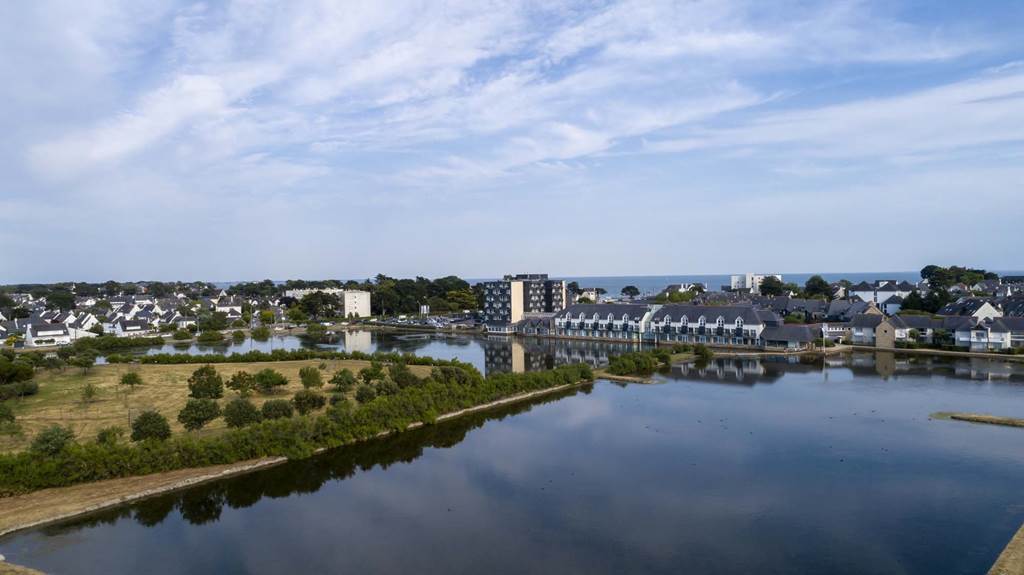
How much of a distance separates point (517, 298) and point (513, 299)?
479 millimetres

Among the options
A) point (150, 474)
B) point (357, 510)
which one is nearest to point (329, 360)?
point (150, 474)

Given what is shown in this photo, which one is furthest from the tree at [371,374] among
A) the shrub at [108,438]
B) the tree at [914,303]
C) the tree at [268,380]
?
the tree at [914,303]

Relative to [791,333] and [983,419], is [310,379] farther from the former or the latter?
[791,333]

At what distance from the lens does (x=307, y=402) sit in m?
15.2

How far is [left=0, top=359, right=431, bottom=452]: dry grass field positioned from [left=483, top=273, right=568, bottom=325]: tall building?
15364mm

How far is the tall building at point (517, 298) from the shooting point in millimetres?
39344

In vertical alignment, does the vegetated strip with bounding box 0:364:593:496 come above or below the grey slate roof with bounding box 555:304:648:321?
below

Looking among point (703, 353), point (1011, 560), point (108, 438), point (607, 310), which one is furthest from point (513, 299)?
point (1011, 560)

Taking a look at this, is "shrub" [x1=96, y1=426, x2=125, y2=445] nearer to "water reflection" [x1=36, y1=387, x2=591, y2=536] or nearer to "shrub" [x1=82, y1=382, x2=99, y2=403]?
"water reflection" [x1=36, y1=387, x2=591, y2=536]

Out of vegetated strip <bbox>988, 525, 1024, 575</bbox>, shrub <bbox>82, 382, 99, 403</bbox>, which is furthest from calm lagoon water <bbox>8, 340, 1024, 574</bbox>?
shrub <bbox>82, 382, 99, 403</bbox>

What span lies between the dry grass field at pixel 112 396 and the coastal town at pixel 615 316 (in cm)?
1305

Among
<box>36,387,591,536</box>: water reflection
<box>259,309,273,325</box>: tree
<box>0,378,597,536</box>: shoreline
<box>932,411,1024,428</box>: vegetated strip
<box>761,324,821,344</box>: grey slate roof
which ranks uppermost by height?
<box>259,309,273,325</box>: tree

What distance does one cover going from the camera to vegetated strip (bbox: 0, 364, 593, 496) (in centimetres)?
1088

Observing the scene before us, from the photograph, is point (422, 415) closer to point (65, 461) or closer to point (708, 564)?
point (65, 461)
